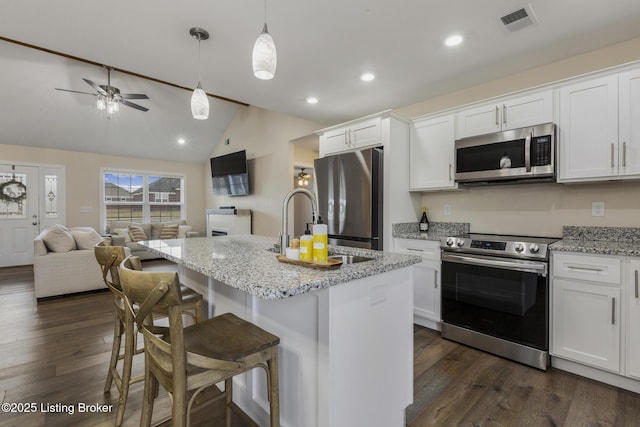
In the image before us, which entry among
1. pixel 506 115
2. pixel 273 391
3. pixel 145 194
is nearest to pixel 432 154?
pixel 506 115

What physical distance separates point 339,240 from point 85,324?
273cm

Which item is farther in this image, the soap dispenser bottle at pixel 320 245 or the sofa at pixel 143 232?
the sofa at pixel 143 232

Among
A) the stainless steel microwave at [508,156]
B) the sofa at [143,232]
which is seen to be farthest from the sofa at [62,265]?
the stainless steel microwave at [508,156]

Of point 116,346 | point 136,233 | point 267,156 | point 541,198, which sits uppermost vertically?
point 267,156

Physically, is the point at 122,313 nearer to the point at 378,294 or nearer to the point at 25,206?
the point at 378,294

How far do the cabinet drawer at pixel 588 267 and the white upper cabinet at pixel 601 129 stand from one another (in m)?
0.65

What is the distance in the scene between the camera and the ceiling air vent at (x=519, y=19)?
199 cm

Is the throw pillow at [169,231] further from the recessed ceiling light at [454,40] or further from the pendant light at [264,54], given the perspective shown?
the recessed ceiling light at [454,40]

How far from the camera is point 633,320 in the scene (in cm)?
191

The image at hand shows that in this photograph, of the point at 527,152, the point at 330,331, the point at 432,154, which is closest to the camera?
the point at 330,331

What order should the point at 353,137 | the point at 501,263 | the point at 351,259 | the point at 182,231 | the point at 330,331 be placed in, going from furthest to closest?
the point at 182,231, the point at 353,137, the point at 501,263, the point at 351,259, the point at 330,331

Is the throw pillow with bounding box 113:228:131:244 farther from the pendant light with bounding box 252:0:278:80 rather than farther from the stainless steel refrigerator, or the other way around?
the pendant light with bounding box 252:0:278:80

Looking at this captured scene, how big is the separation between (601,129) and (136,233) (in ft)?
24.5

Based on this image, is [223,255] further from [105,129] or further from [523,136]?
[105,129]
